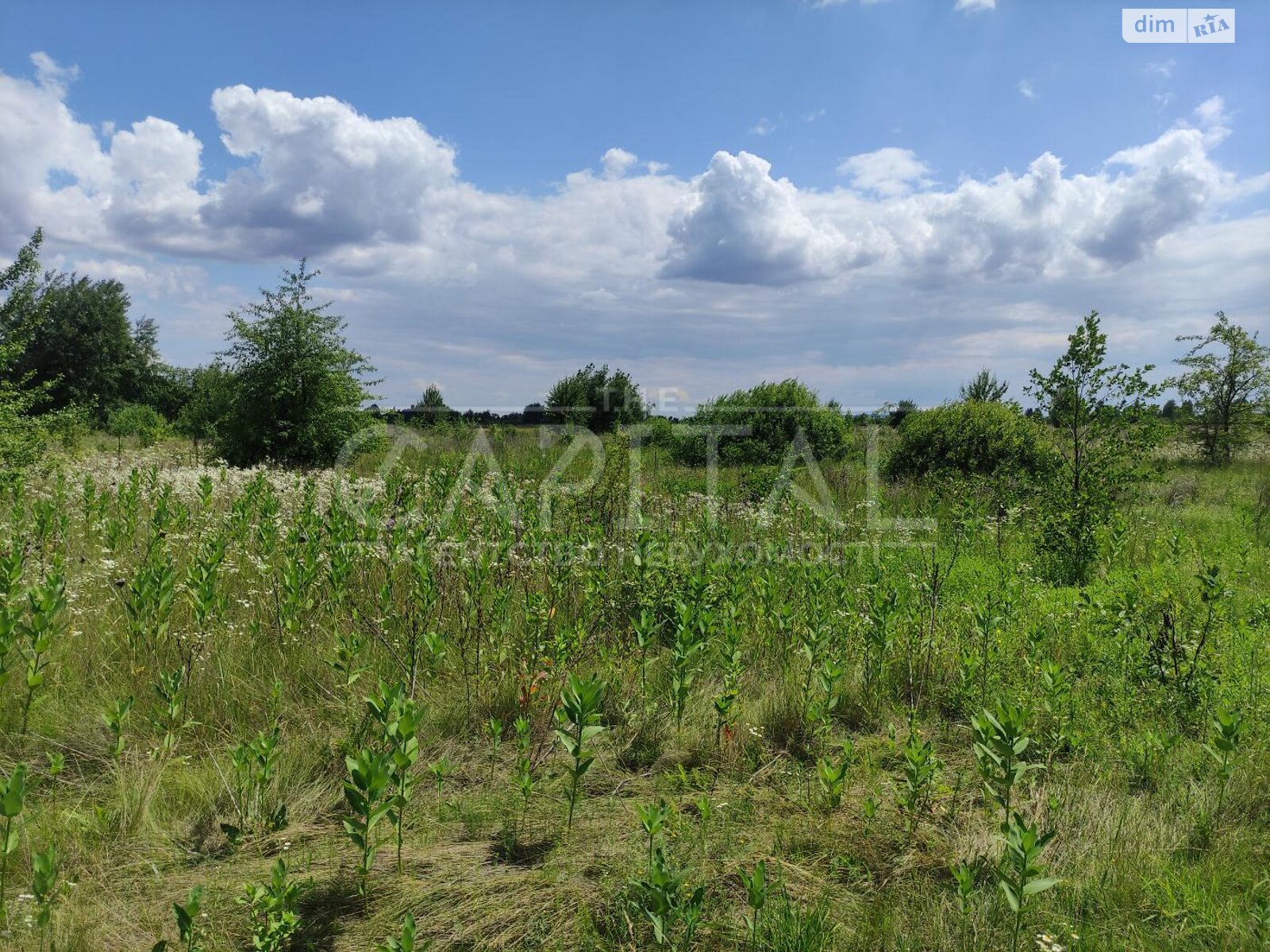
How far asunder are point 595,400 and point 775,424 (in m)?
10.6

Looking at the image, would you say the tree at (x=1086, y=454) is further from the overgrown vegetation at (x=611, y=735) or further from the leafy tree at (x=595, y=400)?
the leafy tree at (x=595, y=400)

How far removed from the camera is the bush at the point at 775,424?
14.5 m

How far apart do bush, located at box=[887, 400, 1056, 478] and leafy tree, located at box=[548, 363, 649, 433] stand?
11.0m

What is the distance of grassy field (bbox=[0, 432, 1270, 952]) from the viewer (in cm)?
241

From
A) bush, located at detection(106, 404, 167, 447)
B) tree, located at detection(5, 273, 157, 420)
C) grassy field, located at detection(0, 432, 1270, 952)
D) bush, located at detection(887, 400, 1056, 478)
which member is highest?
tree, located at detection(5, 273, 157, 420)

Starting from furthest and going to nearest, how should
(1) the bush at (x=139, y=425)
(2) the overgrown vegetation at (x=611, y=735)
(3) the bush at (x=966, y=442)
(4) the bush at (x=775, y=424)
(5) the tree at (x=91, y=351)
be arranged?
1. (5) the tree at (x=91, y=351)
2. (1) the bush at (x=139, y=425)
3. (4) the bush at (x=775, y=424)
4. (3) the bush at (x=966, y=442)
5. (2) the overgrown vegetation at (x=611, y=735)

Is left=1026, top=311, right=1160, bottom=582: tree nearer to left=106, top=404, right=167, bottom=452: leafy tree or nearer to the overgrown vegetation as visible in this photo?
the overgrown vegetation

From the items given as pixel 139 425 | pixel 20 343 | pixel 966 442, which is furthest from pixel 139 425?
pixel 966 442

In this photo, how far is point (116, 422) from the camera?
27.8 metres

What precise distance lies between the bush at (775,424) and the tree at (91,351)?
120 ft

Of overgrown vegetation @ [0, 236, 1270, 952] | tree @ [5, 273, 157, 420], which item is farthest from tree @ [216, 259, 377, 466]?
tree @ [5, 273, 157, 420]

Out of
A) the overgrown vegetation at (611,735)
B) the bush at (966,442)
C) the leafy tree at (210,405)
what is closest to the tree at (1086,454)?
the overgrown vegetation at (611,735)

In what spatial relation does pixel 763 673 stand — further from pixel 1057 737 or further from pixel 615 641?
pixel 1057 737

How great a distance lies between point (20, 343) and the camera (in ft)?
30.6
